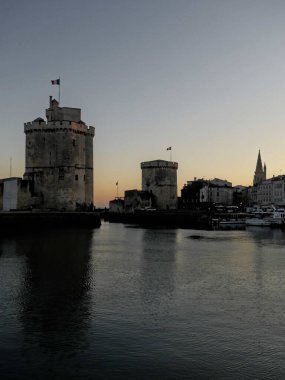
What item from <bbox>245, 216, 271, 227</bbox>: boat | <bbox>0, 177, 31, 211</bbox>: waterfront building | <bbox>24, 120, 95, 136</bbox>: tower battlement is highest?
<bbox>24, 120, 95, 136</bbox>: tower battlement

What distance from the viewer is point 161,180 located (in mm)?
79688

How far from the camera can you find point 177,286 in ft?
53.6

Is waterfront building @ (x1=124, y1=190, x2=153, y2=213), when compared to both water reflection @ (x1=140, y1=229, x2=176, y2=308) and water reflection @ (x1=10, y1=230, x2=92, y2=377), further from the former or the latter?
water reflection @ (x1=10, y1=230, x2=92, y2=377)

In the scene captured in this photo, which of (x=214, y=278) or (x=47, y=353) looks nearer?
(x=47, y=353)

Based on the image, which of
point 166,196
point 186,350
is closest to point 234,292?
point 186,350

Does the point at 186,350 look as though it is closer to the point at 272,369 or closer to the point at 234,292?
the point at 272,369

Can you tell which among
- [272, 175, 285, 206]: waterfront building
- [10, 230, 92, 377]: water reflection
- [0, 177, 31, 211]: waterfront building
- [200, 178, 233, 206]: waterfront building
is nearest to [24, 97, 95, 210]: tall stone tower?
[0, 177, 31, 211]: waterfront building

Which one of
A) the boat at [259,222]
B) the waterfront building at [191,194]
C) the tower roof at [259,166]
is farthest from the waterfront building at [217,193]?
the boat at [259,222]

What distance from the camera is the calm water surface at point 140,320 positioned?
28.0ft

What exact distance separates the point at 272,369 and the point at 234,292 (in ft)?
22.7

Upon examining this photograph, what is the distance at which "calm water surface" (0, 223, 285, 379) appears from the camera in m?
8.52

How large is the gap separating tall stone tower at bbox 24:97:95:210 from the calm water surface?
28.1 meters

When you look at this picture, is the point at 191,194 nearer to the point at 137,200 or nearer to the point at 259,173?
the point at 259,173

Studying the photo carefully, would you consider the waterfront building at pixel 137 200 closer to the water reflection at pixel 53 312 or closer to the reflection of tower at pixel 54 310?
the reflection of tower at pixel 54 310
